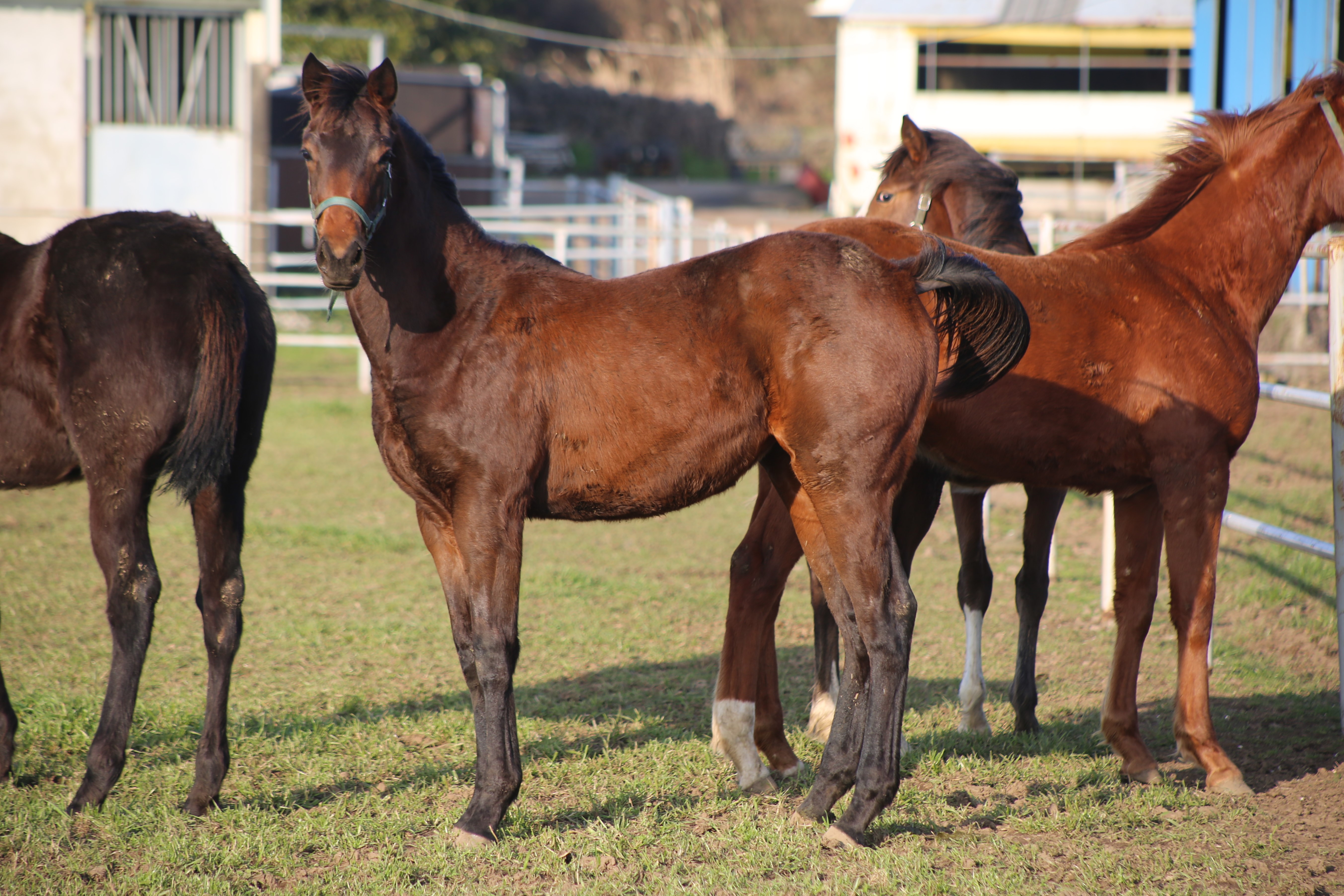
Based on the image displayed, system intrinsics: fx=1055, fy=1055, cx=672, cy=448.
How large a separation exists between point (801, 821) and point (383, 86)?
2.42 m

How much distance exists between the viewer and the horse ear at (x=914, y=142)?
173 inches

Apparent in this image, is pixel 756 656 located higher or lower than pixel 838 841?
higher

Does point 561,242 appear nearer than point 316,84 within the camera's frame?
No

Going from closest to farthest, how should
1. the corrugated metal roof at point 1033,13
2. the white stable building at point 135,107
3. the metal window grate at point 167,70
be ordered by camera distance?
the white stable building at point 135,107 < the metal window grate at point 167,70 < the corrugated metal roof at point 1033,13

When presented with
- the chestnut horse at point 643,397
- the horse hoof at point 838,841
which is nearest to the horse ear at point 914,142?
the chestnut horse at point 643,397

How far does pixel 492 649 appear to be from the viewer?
2980 millimetres

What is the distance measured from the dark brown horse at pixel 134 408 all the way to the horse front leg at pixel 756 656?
5.24ft

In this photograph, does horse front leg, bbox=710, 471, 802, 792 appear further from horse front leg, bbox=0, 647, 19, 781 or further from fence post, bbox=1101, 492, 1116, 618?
fence post, bbox=1101, 492, 1116, 618

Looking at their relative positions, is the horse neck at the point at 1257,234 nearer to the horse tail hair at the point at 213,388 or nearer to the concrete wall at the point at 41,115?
the horse tail hair at the point at 213,388

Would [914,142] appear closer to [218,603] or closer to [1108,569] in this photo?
[1108,569]

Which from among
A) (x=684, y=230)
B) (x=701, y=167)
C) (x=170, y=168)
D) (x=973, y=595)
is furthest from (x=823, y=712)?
(x=701, y=167)

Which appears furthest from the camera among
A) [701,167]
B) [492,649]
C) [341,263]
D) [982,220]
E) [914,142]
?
[701,167]

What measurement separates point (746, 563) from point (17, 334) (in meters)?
2.46

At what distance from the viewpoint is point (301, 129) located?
121 inches
